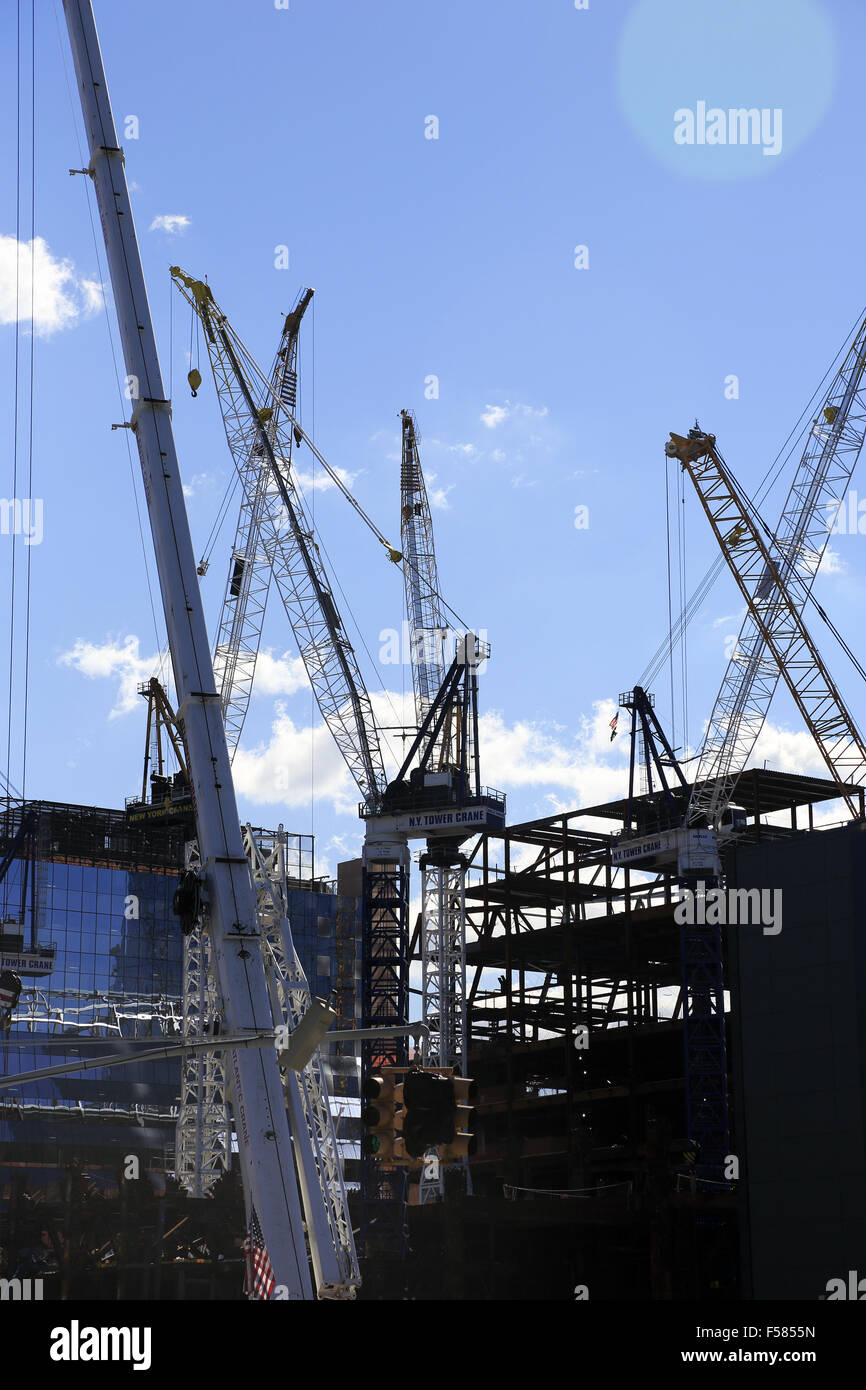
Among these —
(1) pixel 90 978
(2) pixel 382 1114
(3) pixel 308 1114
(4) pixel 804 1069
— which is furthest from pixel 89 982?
(2) pixel 382 1114

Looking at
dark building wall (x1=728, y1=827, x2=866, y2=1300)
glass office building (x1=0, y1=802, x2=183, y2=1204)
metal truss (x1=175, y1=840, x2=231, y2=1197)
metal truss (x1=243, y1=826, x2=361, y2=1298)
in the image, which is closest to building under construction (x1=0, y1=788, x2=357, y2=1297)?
glass office building (x1=0, y1=802, x2=183, y2=1204)

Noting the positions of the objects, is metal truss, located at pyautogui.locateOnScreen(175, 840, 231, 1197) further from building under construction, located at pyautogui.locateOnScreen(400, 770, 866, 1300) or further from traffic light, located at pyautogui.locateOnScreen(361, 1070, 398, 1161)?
traffic light, located at pyautogui.locateOnScreen(361, 1070, 398, 1161)

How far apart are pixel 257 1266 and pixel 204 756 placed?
31.9ft

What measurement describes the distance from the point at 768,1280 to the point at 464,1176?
163 ft

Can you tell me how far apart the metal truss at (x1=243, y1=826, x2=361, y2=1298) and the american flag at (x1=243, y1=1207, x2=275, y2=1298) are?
2279 centimetres

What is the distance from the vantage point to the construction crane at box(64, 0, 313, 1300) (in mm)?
30766

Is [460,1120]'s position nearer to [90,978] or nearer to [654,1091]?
[654,1091]

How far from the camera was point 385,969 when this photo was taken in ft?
413

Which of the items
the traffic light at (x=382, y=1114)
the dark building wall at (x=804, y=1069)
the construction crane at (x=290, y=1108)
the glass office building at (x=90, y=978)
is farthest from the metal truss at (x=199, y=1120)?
the traffic light at (x=382, y=1114)

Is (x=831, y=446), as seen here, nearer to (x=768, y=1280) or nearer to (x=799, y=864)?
(x=799, y=864)

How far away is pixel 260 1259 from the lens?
1218 inches

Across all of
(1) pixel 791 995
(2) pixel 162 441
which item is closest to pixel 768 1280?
(1) pixel 791 995

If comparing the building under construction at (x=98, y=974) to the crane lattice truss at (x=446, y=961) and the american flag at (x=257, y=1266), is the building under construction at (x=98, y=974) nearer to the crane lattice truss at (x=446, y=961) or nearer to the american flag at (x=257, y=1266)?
the crane lattice truss at (x=446, y=961)

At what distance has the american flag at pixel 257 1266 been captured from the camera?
3041 cm
